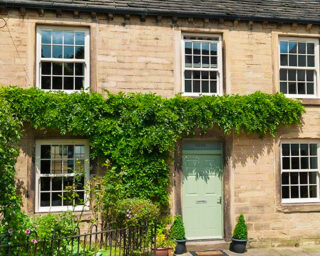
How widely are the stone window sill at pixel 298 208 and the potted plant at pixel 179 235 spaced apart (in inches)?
115

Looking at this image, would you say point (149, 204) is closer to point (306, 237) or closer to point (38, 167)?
point (38, 167)

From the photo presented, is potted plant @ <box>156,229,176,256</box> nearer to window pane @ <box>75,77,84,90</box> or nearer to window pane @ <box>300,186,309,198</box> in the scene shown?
window pane @ <box>300,186,309,198</box>

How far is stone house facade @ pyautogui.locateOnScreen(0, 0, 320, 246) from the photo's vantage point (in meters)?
8.90

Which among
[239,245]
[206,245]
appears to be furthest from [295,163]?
[206,245]

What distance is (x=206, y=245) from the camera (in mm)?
9219

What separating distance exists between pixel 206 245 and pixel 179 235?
946 millimetres

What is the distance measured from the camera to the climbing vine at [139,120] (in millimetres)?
8352

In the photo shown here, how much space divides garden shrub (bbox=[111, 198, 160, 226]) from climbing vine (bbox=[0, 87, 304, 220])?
507 millimetres

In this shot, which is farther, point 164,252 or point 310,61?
point 310,61

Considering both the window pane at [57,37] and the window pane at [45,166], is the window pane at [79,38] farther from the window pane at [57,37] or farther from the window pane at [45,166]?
the window pane at [45,166]

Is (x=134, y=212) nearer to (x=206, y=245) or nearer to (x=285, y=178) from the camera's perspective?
(x=206, y=245)

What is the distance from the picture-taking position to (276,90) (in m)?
9.99

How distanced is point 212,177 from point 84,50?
16.4 feet

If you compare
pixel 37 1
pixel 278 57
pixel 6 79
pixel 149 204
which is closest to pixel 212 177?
pixel 149 204
